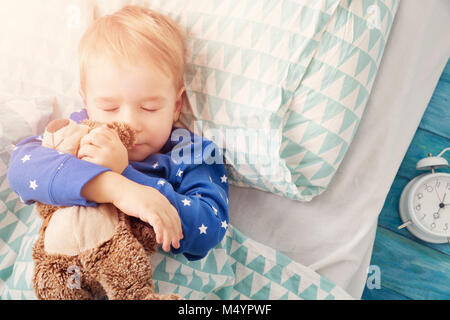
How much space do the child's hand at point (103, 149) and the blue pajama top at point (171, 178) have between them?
0.02 m

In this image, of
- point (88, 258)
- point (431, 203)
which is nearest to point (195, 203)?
point (88, 258)

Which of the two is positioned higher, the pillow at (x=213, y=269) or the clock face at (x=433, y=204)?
the clock face at (x=433, y=204)

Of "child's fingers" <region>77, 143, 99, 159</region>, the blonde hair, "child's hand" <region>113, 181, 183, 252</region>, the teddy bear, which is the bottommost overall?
the teddy bear

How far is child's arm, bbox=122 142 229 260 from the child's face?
7 centimetres

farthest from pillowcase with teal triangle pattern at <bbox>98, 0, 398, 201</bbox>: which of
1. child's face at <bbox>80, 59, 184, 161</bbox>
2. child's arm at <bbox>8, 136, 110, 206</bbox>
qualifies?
child's arm at <bbox>8, 136, 110, 206</bbox>

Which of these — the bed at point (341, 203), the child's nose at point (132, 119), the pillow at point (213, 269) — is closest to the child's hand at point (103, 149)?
the child's nose at point (132, 119)

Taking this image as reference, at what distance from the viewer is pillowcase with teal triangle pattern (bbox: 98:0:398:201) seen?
83 cm

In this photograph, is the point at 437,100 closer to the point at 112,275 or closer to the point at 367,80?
the point at 367,80

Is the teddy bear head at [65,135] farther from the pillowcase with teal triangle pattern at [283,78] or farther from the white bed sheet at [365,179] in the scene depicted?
the white bed sheet at [365,179]

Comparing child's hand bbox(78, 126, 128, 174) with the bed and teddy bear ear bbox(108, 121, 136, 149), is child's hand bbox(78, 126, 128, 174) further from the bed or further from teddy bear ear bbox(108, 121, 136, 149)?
the bed

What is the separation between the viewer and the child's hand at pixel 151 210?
24.7 inches

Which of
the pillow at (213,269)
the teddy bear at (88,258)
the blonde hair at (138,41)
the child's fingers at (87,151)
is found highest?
the blonde hair at (138,41)

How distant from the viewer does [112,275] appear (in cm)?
61

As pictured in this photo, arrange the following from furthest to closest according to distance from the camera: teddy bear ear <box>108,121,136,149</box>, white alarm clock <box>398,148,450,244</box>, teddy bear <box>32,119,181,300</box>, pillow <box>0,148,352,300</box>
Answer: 1. white alarm clock <box>398,148,450,244</box>
2. pillow <box>0,148,352,300</box>
3. teddy bear ear <box>108,121,136,149</box>
4. teddy bear <box>32,119,181,300</box>
